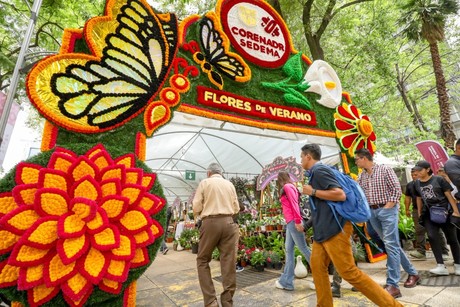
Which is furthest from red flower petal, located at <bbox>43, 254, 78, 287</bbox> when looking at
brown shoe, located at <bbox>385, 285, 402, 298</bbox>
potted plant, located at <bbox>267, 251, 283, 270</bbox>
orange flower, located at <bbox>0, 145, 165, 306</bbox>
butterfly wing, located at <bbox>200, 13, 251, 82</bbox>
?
potted plant, located at <bbox>267, 251, 283, 270</bbox>

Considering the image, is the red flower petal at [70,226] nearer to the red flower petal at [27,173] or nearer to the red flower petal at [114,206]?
the red flower petal at [114,206]

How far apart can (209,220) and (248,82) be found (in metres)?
2.58

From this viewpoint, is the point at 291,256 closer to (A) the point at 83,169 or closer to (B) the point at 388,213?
(B) the point at 388,213

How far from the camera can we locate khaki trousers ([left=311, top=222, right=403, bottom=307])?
218 cm

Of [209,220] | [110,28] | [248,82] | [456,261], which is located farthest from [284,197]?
[110,28]

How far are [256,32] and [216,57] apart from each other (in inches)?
53.4

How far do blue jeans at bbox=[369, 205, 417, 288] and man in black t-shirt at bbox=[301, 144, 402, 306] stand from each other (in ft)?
3.69

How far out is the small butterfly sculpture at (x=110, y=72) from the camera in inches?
111

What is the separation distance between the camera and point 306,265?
4.61 metres

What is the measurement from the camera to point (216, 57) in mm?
4238

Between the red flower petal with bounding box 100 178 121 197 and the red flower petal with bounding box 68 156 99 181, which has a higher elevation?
the red flower petal with bounding box 68 156 99 181

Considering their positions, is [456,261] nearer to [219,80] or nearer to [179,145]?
[219,80]

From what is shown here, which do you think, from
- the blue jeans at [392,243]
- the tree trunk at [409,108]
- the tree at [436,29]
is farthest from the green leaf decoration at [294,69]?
the tree trunk at [409,108]

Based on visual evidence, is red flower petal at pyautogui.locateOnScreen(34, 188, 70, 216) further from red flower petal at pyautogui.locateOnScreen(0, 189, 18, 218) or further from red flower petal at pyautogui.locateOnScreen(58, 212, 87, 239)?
red flower petal at pyautogui.locateOnScreen(0, 189, 18, 218)
